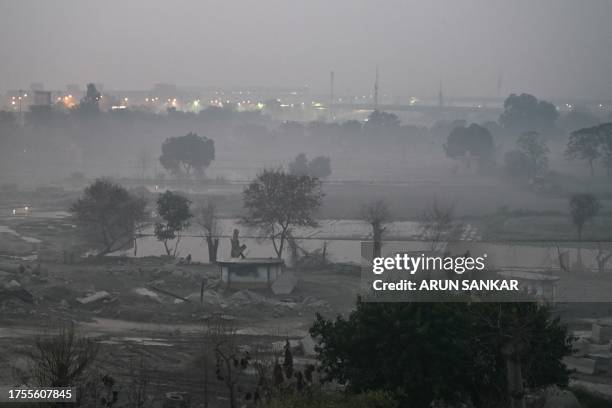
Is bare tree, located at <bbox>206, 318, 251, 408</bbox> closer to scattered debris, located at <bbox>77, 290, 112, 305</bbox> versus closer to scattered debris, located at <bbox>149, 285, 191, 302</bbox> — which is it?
scattered debris, located at <bbox>149, 285, 191, 302</bbox>

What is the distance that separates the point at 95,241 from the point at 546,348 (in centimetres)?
1222

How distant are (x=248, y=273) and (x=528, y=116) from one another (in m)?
38.8

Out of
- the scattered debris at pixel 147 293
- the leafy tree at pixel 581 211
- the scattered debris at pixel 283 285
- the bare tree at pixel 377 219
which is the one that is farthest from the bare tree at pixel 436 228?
the scattered debris at pixel 147 293

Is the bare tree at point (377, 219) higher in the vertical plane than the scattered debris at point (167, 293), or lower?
higher

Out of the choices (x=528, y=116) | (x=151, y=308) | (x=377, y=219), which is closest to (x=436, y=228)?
(x=377, y=219)

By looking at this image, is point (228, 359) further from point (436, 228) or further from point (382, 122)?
point (382, 122)

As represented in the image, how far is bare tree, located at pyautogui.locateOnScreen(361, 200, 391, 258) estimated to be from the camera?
14.2m

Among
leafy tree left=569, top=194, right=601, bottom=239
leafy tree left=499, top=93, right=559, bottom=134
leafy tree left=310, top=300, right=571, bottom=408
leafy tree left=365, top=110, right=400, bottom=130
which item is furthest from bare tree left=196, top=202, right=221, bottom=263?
leafy tree left=499, top=93, right=559, bottom=134

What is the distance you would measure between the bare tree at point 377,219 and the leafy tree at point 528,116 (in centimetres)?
2708

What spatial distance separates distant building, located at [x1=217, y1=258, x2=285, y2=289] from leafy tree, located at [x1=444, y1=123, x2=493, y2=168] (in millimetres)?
23874

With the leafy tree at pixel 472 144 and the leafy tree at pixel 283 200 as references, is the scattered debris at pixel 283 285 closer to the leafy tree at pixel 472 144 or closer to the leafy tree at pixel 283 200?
the leafy tree at pixel 283 200

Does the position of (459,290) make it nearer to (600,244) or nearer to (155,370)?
(155,370)

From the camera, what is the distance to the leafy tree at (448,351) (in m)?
6.04

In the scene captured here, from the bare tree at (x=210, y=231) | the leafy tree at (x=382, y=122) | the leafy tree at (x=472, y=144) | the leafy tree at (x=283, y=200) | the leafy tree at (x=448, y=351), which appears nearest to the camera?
the leafy tree at (x=448, y=351)
